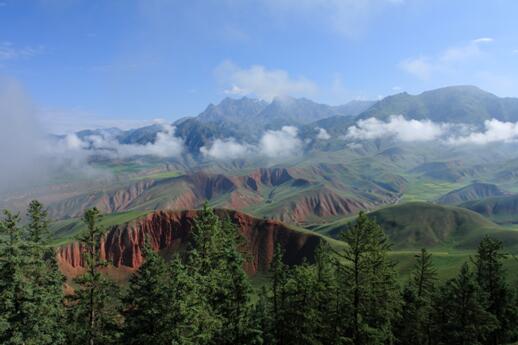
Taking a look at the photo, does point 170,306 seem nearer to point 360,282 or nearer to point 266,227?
point 360,282

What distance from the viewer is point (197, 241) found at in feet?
137

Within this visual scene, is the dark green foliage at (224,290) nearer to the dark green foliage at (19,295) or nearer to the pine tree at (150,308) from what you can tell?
the pine tree at (150,308)

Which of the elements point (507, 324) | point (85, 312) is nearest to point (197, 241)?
point (85, 312)

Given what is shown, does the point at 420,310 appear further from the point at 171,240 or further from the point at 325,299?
the point at 171,240

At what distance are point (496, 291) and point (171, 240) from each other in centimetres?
14645

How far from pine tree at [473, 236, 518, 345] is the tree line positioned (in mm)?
123

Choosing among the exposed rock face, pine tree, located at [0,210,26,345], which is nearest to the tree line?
pine tree, located at [0,210,26,345]

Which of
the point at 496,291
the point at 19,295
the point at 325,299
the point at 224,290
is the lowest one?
the point at 496,291

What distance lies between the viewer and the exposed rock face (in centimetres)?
15750

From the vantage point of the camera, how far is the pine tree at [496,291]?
48.6 meters

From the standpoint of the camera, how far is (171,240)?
177125 millimetres

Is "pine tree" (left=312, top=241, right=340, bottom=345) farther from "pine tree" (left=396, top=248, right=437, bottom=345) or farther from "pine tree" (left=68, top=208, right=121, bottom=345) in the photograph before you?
"pine tree" (left=68, top=208, right=121, bottom=345)

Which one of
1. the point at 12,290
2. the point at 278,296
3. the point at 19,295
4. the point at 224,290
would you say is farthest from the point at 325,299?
the point at 12,290

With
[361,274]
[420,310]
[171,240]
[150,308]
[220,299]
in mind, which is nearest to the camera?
[361,274]
